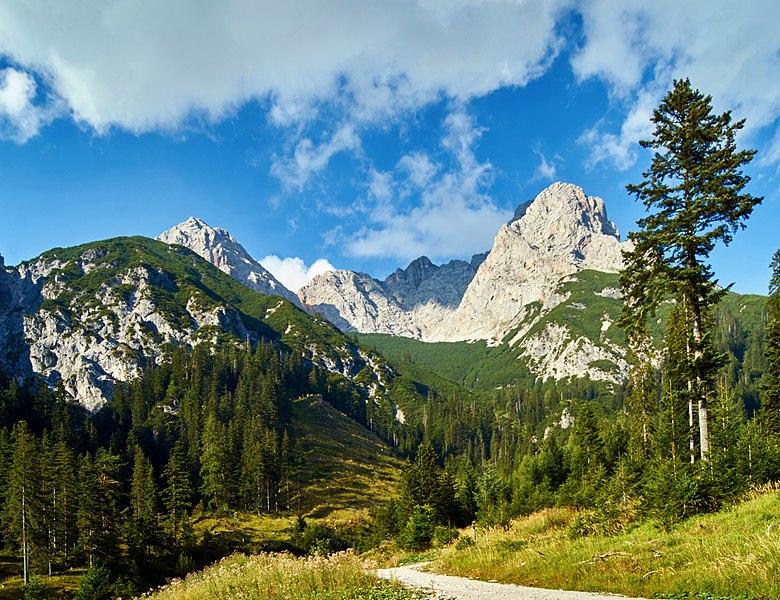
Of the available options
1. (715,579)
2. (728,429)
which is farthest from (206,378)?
(715,579)

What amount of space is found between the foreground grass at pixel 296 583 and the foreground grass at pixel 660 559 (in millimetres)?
5168

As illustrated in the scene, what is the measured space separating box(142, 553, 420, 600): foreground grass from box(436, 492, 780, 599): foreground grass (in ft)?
17.0

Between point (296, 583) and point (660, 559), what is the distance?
1007 cm

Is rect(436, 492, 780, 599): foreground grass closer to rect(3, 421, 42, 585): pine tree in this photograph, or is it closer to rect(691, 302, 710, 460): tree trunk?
rect(691, 302, 710, 460): tree trunk

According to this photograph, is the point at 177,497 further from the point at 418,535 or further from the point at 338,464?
the point at 418,535

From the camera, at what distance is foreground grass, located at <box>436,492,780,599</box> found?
10.6m

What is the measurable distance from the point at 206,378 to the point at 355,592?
6199 inches

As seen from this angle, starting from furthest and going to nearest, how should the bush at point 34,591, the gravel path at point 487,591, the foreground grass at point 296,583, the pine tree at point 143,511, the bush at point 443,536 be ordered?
1. the pine tree at point 143,511
2. the bush at point 34,591
3. the bush at point 443,536
4. the foreground grass at point 296,583
5. the gravel path at point 487,591

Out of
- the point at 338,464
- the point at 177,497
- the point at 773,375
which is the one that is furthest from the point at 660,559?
the point at 338,464

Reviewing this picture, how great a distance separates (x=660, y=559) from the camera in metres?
13.4

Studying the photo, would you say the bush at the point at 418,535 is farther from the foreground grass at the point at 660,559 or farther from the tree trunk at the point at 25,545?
the tree trunk at the point at 25,545

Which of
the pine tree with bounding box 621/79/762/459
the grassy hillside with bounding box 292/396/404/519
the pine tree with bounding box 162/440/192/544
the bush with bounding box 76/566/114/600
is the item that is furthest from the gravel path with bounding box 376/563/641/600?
the grassy hillside with bounding box 292/396/404/519

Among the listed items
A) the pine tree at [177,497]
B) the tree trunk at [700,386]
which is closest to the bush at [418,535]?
the tree trunk at [700,386]

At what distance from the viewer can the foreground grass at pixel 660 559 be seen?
1065 cm
